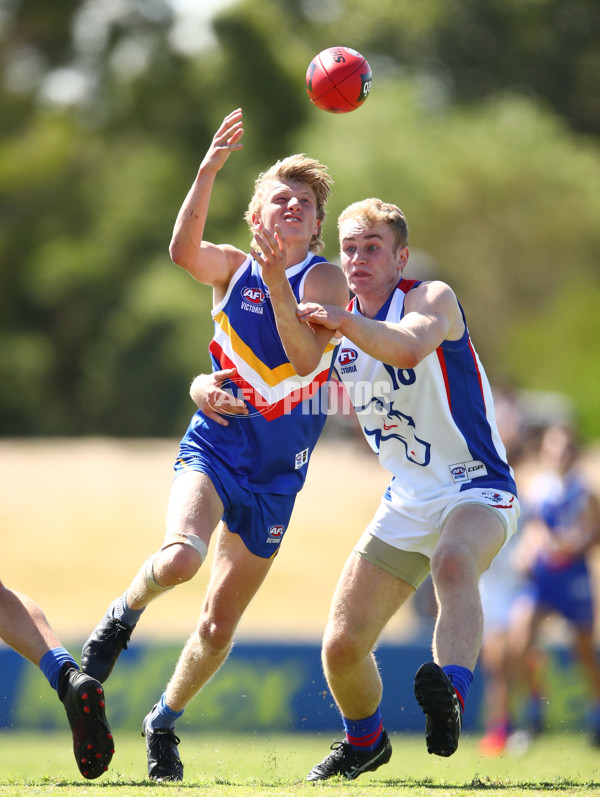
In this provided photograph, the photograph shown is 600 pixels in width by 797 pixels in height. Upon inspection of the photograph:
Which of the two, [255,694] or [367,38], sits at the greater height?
[367,38]

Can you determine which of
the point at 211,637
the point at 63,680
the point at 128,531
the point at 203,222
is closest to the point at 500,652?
the point at 211,637

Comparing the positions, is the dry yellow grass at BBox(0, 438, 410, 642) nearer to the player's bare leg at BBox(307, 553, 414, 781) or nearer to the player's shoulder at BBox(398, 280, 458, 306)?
the player's bare leg at BBox(307, 553, 414, 781)

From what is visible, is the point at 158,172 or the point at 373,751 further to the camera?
the point at 158,172

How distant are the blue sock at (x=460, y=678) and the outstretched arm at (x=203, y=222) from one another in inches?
84.8

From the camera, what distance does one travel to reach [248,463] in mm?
5414

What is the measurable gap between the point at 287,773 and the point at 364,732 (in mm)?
619

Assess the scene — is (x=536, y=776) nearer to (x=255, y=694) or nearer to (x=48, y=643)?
(x=48, y=643)

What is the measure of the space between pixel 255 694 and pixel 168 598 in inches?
289

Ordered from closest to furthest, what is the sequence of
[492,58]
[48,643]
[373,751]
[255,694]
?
1. [48,643]
2. [373,751]
3. [255,694]
4. [492,58]

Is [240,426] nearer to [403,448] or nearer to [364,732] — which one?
[403,448]

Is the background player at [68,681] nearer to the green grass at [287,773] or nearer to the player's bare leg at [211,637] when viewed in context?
the green grass at [287,773]

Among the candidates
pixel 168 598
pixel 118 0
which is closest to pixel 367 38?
pixel 118 0

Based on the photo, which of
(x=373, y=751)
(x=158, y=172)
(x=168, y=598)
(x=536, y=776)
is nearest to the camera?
(x=373, y=751)

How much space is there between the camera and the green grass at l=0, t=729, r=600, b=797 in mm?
4863
